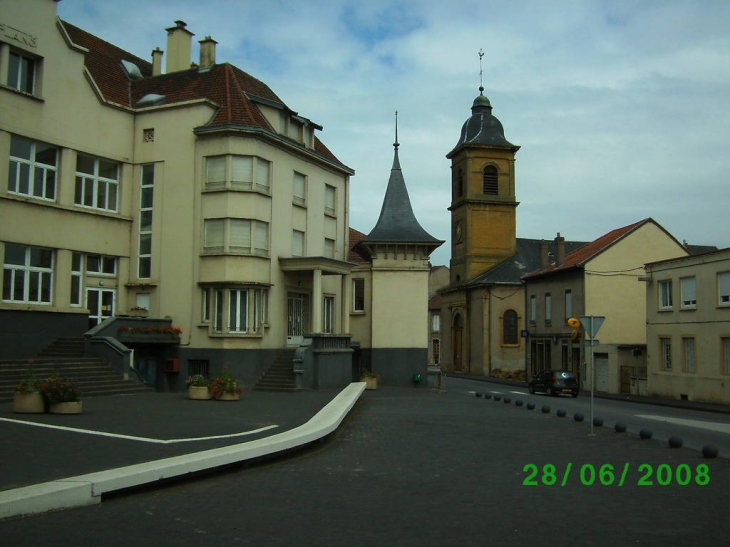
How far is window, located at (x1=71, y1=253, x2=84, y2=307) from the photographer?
2894 cm

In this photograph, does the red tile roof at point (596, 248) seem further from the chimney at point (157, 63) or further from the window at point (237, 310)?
the chimney at point (157, 63)

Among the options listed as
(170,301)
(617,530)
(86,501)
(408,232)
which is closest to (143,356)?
(170,301)

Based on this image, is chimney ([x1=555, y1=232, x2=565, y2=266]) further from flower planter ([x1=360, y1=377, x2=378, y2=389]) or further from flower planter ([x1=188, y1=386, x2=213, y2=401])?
flower planter ([x1=188, y1=386, x2=213, y2=401])

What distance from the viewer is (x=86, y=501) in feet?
27.1

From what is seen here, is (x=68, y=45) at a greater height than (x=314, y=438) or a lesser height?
greater

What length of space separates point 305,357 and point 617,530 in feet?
74.6

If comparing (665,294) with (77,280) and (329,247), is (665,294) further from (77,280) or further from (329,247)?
(77,280)

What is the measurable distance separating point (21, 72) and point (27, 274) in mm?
7096

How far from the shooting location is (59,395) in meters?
16.5

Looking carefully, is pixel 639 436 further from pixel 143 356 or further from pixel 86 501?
pixel 143 356

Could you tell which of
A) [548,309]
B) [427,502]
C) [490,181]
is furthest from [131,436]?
[490,181]

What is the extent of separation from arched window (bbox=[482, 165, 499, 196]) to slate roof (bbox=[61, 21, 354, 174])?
39.8 metres

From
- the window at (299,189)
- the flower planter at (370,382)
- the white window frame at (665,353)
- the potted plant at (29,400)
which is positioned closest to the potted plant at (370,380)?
the flower planter at (370,382)

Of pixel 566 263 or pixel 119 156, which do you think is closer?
pixel 119 156
